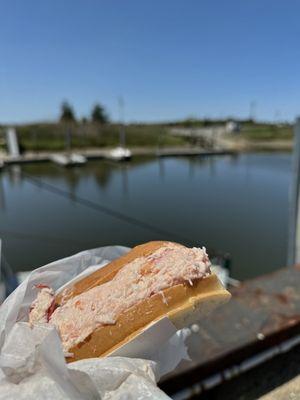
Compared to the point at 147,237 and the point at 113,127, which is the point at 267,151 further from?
the point at 147,237

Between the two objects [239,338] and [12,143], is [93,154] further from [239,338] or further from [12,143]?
[239,338]

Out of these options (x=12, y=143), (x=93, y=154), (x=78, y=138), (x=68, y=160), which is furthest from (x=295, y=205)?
(x=78, y=138)

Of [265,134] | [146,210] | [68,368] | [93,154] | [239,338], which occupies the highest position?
[68,368]

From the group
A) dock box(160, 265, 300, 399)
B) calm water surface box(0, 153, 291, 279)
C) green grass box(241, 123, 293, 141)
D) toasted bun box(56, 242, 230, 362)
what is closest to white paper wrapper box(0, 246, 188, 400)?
toasted bun box(56, 242, 230, 362)

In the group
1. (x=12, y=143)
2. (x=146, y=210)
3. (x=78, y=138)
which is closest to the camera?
(x=146, y=210)

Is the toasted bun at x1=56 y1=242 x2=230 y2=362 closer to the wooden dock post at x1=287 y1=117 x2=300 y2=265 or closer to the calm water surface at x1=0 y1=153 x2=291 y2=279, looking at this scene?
the wooden dock post at x1=287 y1=117 x2=300 y2=265

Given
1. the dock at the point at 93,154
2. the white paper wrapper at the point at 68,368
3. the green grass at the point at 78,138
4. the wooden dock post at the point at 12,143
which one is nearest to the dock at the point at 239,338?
the white paper wrapper at the point at 68,368

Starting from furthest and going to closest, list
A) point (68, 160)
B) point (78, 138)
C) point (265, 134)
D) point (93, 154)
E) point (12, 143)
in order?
point (265, 134), point (78, 138), point (93, 154), point (12, 143), point (68, 160)
